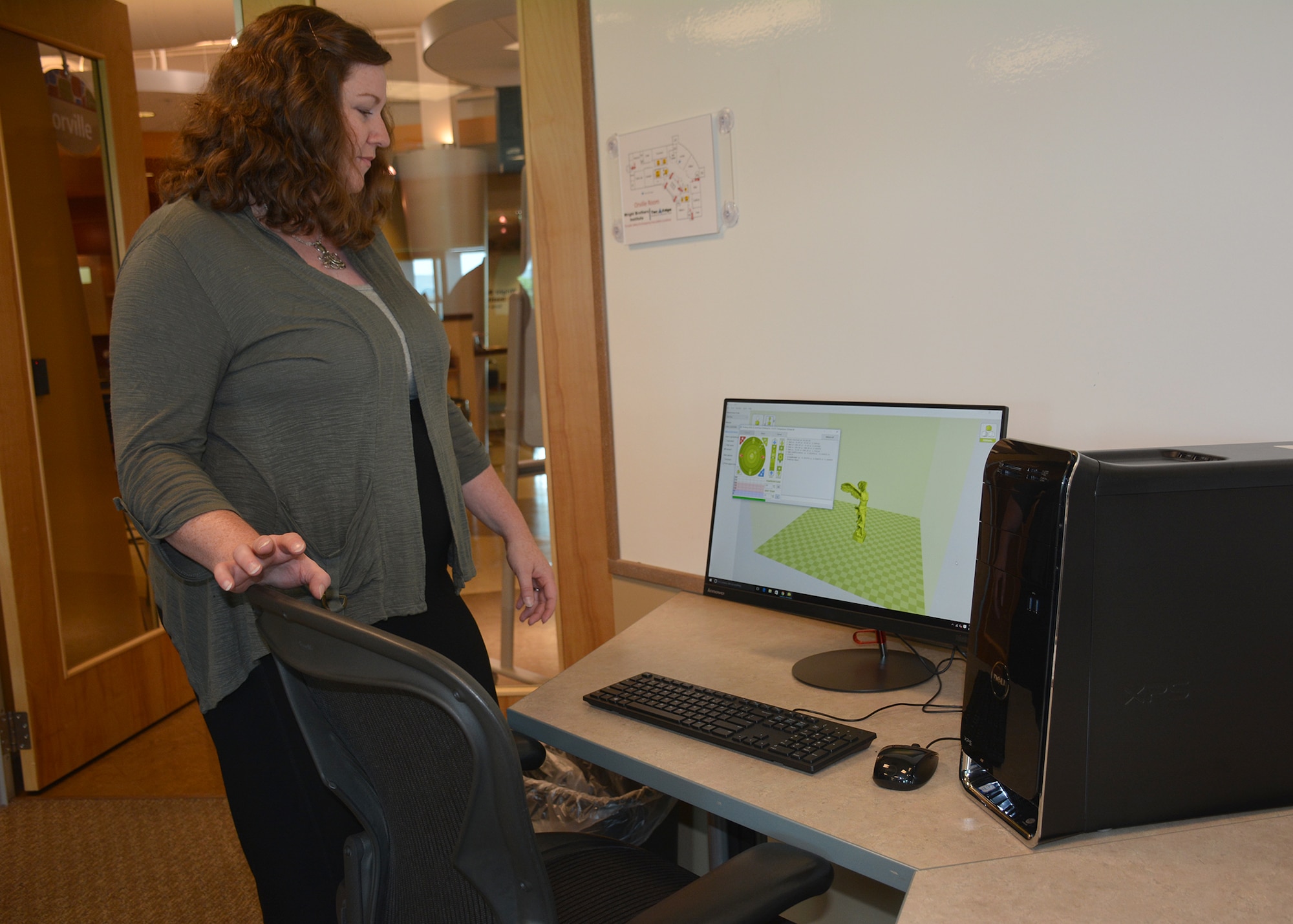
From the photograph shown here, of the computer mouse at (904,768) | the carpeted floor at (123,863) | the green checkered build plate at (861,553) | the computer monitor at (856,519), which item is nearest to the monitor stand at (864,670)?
the computer monitor at (856,519)

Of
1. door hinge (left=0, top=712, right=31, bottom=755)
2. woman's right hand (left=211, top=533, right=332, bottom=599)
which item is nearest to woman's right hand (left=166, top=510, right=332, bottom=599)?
woman's right hand (left=211, top=533, right=332, bottom=599)

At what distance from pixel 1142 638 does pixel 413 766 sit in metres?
0.72

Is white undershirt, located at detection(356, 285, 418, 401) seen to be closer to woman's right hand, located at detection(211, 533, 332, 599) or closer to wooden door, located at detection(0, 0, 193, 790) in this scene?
woman's right hand, located at detection(211, 533, 332, 599)

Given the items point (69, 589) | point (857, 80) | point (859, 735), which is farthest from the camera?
point (69, 589)

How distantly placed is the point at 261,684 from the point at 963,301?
1.18m

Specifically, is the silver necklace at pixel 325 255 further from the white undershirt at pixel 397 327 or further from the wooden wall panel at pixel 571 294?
the wooden wall panel at pixel 571 294

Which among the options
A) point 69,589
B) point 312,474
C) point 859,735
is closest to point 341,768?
point 312,474

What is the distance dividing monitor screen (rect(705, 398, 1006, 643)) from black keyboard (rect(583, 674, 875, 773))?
232 millimetres

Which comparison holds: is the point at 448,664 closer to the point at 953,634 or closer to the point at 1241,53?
the point at 953,634

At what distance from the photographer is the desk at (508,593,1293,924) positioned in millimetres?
882

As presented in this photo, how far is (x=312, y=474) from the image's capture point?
1262mm

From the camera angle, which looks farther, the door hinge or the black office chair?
the door hinge

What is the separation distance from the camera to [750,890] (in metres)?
0.95

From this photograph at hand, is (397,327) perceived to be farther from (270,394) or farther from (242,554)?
(242,554)
